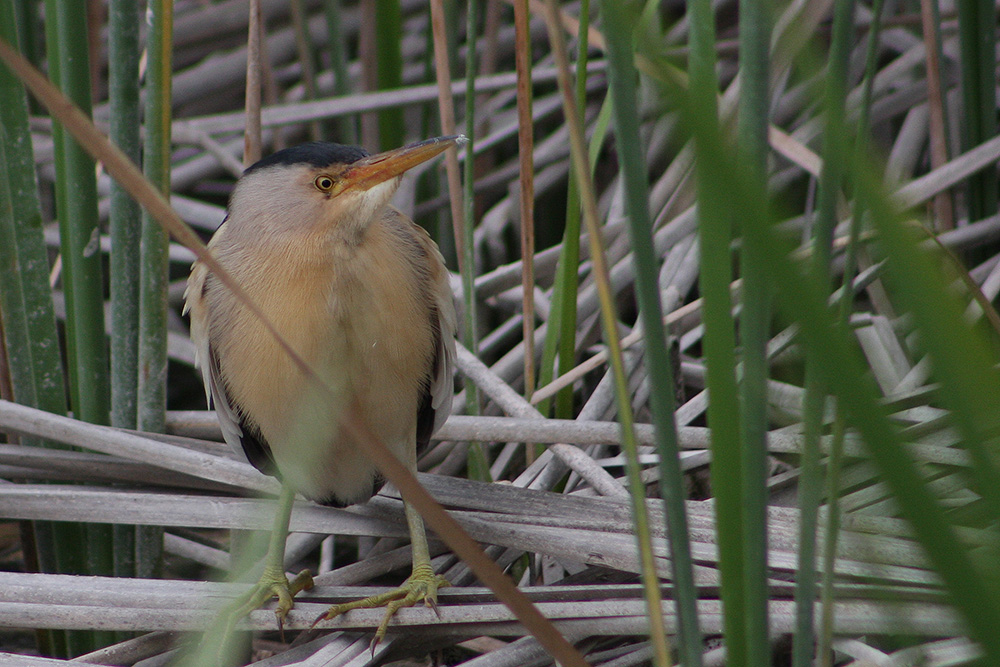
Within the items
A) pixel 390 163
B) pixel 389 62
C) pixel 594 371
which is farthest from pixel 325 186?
pixel 389 62

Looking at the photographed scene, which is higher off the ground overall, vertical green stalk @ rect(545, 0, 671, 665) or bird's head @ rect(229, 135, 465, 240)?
bird's head @ rect(229, 135, 465, 240)

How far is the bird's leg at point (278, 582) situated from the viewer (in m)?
1.48

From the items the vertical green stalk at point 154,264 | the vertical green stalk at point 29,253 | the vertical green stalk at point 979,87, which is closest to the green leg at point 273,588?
the vertical green stalk at point 154,264

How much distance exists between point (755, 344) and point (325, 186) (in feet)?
3.05

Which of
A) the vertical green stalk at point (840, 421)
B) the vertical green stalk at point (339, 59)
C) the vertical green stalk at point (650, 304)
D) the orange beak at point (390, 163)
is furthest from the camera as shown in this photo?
the vertical green stalk at point (339, 59)

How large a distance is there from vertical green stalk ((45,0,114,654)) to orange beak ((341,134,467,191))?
1.50 feet

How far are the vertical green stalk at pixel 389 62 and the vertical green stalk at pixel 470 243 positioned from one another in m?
0.48

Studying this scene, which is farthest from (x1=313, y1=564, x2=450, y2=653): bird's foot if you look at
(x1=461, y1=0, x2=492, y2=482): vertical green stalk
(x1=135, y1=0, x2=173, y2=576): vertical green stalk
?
(x1=135, y1=0, x2=173, y2=576): vertical green stalk

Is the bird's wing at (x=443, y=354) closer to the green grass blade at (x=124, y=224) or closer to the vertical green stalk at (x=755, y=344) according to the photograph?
the green grass blade at (x=124, y=224)

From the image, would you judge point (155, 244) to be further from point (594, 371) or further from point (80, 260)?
point (594, 371)

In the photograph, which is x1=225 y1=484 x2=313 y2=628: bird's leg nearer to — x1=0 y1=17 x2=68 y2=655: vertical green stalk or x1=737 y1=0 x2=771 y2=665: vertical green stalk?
x1=0 y1=17 x2=68 y2=655: vertical green stalk

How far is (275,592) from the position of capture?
1.53 meters

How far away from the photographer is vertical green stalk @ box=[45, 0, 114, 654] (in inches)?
59.7

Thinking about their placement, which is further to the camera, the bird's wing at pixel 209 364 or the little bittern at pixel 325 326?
the bird's wing at pixel 209 364
